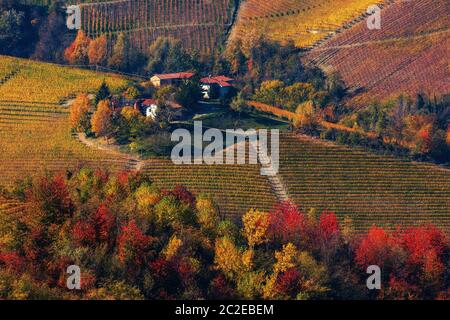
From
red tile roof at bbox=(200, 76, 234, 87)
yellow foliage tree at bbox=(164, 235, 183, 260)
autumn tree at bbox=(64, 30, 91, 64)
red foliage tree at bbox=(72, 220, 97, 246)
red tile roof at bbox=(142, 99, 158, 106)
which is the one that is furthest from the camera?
autumn tree at bbox=(64, 30, 91, 64)

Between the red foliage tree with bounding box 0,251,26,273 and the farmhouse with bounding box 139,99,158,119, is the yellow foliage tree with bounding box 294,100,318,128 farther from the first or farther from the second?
the red foliage tree with bounding box 0,251,26,273

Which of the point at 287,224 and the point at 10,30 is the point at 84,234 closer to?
the point at 287,224

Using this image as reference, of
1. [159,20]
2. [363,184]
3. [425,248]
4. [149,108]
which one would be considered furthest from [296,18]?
[425,248]

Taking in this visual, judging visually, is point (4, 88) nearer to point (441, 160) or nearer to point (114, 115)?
point (114, 115)

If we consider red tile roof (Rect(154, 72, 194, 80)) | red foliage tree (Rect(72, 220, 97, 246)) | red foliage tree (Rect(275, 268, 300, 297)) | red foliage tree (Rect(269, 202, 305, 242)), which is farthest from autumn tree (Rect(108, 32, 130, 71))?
red foliage tree (Rect(275, 268, 300, 297))

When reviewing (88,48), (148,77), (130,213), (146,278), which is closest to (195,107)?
(148,77)

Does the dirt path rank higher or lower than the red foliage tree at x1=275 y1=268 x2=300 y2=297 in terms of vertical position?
higher
